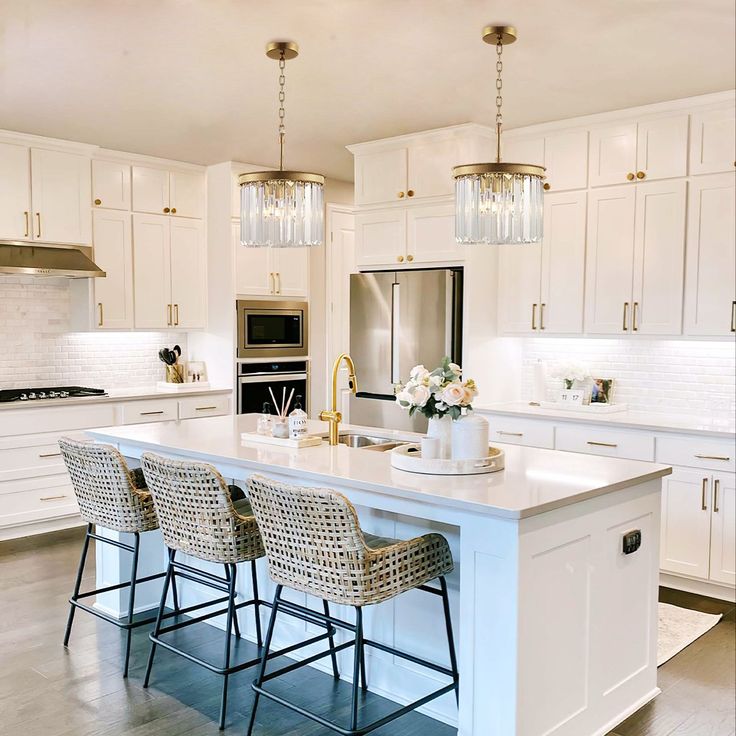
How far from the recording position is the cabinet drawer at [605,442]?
4.35 metres

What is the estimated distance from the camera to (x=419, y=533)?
114 inches

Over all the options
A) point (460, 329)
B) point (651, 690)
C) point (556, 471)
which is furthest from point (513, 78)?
point (651, 690)

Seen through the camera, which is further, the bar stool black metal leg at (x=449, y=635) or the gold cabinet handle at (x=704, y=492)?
the gold cabinet handle at (x=704, y=492)

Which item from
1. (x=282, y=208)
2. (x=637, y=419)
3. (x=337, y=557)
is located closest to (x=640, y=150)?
(x=637, y=419)

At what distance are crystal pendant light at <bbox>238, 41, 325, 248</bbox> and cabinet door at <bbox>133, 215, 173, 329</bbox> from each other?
2886mm

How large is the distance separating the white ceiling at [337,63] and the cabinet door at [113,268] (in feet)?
2.43

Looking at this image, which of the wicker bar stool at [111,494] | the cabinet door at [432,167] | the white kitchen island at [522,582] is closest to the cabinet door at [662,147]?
the cabinet door at [432,167]

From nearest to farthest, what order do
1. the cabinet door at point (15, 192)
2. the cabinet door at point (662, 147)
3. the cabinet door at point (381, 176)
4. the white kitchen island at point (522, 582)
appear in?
the white kitchen island at point (522, 582)
the cabinet door at point (662, 147)
the cabinet door at point (15, 192)
the cabinet door at point (381, 176)

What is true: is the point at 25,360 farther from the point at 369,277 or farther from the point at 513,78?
the point at 513,78

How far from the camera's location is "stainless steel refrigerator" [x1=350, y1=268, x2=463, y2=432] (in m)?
5.11

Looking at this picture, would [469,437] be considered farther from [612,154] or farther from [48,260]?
[48,260]

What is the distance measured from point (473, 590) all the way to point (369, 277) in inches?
133

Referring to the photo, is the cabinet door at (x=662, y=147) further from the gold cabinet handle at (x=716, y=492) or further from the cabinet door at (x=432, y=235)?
the gold cabinet handle at (x=716, y=492)

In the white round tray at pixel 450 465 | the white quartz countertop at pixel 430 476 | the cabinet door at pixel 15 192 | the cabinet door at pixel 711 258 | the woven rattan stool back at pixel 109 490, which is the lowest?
the woven rattan stool back at pixel 109 490
